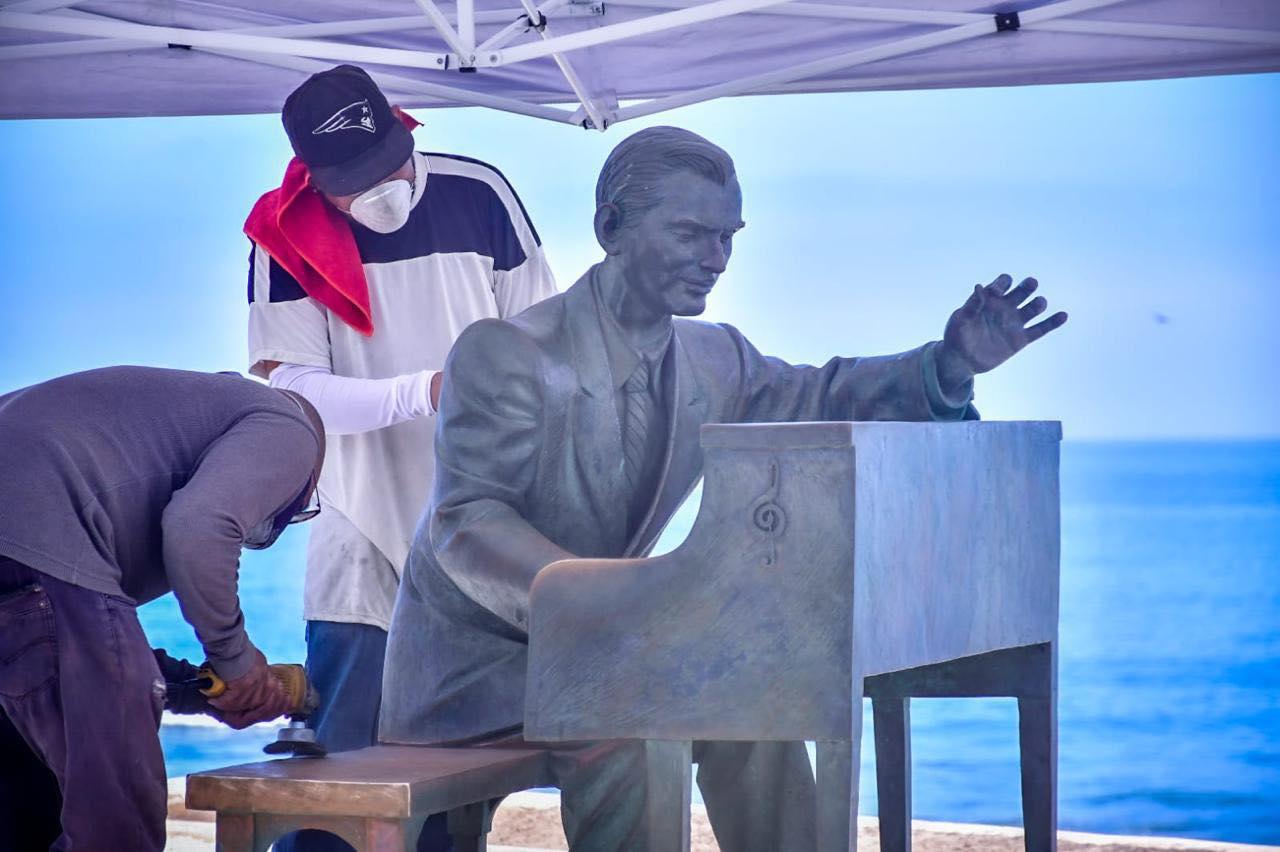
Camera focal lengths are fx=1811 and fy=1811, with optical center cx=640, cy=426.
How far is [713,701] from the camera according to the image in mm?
2340

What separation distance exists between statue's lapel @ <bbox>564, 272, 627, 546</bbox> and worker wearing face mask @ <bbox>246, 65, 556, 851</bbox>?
87 cm

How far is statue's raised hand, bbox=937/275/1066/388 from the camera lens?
294cm

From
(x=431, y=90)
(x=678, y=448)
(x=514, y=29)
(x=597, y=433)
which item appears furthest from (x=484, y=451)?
(x=431, y=90)

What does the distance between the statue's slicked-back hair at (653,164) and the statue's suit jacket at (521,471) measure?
20 centimetres

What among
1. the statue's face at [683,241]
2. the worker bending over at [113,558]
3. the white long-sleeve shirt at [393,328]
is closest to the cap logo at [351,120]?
the white long-sleeve shirt at [393,328]

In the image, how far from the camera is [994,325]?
298 cm

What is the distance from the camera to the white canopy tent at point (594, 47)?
172 inches

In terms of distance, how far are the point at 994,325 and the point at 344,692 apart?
5.51 feet

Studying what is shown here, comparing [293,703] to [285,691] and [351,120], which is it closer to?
[285,691]

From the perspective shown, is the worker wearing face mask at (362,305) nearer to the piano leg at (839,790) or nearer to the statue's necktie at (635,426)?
the statue's necktie at (635,426)

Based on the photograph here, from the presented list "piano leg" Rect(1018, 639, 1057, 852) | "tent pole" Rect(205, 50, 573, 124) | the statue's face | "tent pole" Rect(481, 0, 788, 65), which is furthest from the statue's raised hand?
"tent pole" Rect(205, 50, 573, 124)

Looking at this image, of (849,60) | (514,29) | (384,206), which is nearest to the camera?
(384,206)

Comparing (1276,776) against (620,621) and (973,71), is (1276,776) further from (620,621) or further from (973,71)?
(620,621)

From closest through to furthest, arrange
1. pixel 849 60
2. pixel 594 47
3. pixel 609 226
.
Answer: pixel 609 226 → pixel 849 60 → pixel 594 47
